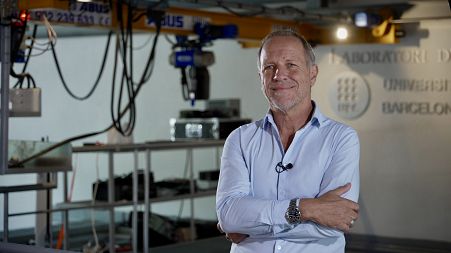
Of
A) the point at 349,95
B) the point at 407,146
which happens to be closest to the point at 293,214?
the point at 407,146

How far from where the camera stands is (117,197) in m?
7.85

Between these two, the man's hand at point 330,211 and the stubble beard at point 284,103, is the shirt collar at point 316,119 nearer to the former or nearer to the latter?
the stubble beard at point 284,103

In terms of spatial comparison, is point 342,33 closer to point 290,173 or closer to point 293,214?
point 290,173

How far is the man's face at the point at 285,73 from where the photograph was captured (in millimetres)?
2590

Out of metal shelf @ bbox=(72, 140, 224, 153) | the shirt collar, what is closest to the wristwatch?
the shirt collar

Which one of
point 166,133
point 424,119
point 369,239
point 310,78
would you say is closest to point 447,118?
point 424,119

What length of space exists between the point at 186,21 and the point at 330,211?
5.35m

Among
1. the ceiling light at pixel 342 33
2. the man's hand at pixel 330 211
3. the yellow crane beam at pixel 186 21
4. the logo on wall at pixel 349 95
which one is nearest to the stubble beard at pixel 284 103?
the man's hand at pixel 330 211

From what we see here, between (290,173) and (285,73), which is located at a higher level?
(285,73)

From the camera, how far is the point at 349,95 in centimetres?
962

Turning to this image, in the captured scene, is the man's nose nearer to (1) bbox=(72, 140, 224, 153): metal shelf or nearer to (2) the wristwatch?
(2) the wristwatch

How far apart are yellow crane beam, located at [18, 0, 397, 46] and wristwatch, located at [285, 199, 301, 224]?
3.74m

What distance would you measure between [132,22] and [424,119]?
11.2 ft

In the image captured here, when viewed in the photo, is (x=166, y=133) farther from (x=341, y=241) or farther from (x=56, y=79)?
(x=341, y=241)
